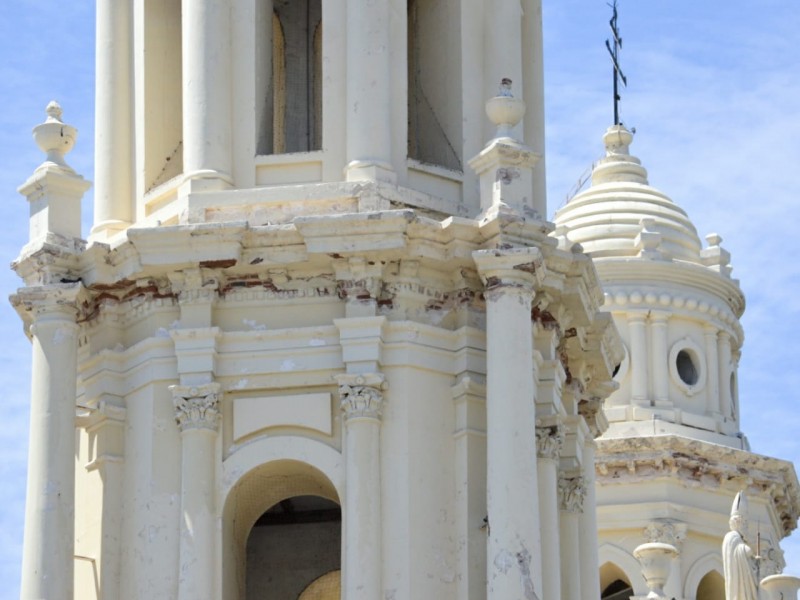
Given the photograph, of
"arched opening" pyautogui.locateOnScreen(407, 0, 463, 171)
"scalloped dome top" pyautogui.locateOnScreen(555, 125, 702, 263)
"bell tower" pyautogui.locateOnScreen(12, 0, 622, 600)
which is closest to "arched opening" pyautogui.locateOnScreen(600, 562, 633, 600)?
"scalloped dome top" pyautogui.locateOnScreen(555, 125, 702, 263)

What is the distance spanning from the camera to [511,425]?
116 feet

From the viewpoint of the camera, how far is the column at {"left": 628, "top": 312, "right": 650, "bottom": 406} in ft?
176

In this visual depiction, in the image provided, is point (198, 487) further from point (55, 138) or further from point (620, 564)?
point (620, 564)

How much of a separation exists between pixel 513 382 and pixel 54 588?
5087 mm


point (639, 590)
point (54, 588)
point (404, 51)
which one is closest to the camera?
point (54, 588)

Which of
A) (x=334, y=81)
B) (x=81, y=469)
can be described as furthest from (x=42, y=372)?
(x=334, y=81)

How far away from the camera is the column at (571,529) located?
3847cm

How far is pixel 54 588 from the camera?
35500 millimetres

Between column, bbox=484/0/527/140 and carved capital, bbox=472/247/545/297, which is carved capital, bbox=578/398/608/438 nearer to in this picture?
column, bbox=484/0/527/140

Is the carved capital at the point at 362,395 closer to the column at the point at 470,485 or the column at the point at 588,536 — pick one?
the column at the point at 470,485

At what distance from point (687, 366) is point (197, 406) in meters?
19.4

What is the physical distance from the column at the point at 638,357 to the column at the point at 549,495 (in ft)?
54.3

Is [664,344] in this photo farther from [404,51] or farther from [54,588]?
[54,588]

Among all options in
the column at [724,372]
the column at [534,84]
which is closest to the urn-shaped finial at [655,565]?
the column at [534,84]
